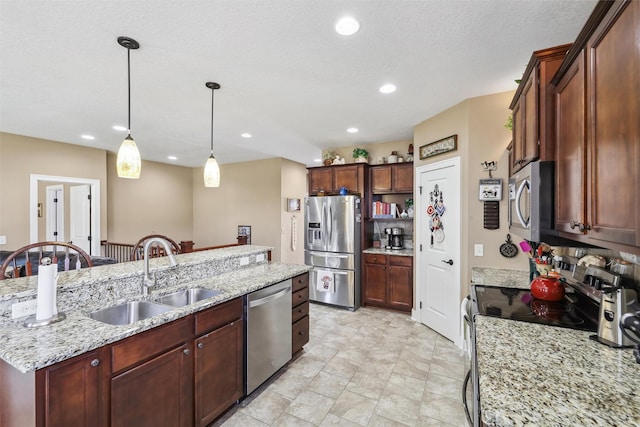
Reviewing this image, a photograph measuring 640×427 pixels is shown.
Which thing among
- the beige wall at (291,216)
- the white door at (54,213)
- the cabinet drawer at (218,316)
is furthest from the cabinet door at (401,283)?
the white door at (54,213)

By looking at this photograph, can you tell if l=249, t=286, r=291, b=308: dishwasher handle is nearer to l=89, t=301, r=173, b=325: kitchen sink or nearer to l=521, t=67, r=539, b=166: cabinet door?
l=89, t=301, r=173, b=325: kitchen sink

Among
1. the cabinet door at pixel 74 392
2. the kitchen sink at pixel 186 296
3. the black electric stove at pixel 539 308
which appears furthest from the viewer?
the kitchen sink at pixel 186 296

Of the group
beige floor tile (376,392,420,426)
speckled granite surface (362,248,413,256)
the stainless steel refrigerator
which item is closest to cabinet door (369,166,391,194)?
the stainless steel refrigerator

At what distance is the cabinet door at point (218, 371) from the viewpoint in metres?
1.83

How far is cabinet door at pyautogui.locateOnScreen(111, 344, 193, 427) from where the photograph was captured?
141cm

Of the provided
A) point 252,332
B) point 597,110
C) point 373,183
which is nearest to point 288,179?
point 373,183

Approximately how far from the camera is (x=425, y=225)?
3713 millimetres

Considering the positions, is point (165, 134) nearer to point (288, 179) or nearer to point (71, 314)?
point (288, 179)

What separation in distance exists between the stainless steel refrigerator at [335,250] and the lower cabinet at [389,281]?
0.17 m

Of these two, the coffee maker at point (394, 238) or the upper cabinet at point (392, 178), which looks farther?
the coffee maker at point (394, 238)

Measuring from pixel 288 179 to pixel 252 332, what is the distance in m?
4.80

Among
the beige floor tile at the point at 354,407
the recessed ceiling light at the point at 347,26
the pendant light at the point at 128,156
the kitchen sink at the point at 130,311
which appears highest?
the recessed ceiling light at the point at 347,26

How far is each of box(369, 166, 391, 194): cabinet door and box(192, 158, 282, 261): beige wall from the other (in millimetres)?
2537

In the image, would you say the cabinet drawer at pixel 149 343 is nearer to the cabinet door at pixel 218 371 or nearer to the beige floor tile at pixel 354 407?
the cabinet door at pixel 218 371
